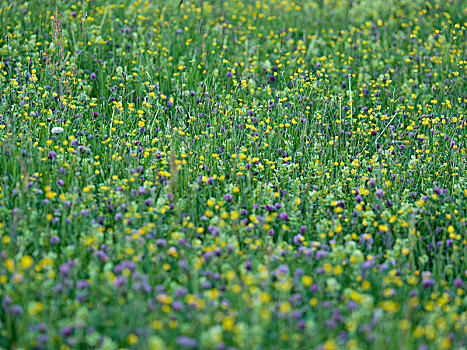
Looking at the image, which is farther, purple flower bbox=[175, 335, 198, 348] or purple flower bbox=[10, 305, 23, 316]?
purple flower bbox=[10, 305, 23, 316]

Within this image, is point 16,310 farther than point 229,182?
No

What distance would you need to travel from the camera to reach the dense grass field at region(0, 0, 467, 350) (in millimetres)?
2930

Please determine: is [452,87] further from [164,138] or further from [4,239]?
[4,239]

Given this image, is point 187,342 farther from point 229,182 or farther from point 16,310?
point 229,182

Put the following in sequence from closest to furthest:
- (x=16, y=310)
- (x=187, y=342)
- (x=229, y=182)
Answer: (x=187, y=342) → (x=16, y=310) → (x=229, y=182)

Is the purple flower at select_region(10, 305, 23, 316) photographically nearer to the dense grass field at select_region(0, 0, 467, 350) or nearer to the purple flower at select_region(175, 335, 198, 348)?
the dense grass field at select_region(0, 0, 467, 350)

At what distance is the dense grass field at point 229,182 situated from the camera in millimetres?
2930

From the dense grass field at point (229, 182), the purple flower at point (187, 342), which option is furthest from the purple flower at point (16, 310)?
the purple flower at point (187, 342)

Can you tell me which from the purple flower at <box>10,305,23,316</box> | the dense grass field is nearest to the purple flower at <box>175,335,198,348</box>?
the dense grass field

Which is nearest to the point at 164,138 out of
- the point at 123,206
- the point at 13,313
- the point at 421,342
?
the point at 123,206

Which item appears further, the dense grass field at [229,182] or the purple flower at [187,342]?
the dense grass field at [229,182]

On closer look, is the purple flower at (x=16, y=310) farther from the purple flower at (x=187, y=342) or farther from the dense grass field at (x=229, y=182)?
the purple flower at (x=187, y=342)

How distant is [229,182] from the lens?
4578 millimetres

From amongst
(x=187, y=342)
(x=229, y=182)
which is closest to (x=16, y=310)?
(x=187, y=342)
